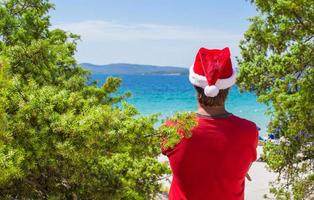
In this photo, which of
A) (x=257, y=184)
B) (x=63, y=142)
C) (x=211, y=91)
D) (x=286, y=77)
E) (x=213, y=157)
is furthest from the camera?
(x=257, y=184)

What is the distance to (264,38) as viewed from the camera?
10.6 m

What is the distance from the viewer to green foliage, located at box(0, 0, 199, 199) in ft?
15.1

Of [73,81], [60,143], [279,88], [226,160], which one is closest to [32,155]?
[60,143]

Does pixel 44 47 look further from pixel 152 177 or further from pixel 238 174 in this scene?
pixel 238 174

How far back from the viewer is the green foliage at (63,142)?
461cm

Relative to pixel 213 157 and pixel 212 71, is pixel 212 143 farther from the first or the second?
pixel 212 71

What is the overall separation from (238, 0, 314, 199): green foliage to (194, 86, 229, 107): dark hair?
20.0ft

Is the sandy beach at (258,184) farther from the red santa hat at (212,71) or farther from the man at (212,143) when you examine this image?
the red santa hat at (212,71)

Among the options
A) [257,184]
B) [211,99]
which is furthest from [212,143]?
[257,184]

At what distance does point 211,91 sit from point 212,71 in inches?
5.9

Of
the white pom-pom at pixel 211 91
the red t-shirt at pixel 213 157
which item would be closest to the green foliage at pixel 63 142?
the red t-shirt at pixel 213 157

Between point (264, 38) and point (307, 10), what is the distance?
148 centimetres

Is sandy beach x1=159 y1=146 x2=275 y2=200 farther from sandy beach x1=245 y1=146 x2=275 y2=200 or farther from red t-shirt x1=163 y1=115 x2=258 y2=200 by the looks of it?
red t-shirt x1=163 y1=115 x2=258 y2=200

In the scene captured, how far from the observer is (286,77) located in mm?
9625
